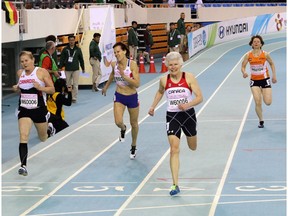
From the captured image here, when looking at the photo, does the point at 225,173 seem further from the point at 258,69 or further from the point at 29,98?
the point at 258,69

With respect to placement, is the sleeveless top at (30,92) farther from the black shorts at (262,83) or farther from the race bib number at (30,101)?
the black shorts at (262,83)

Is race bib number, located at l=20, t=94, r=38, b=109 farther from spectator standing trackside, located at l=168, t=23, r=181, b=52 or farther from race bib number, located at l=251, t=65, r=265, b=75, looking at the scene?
spectator standing trackside, located at l=168, t=23, r=181, b=52

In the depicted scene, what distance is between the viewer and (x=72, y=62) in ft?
67.0

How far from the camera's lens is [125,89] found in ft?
38.5

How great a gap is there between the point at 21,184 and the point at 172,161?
2.44 metres

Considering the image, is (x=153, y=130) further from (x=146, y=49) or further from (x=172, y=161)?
(x=146, y=49)

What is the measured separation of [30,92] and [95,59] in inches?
499

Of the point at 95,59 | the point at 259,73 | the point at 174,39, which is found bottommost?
the point at 95,59

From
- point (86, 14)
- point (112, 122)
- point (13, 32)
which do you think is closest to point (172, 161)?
point (112, 122)

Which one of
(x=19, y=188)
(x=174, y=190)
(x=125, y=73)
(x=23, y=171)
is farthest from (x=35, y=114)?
(x=174, y=190)

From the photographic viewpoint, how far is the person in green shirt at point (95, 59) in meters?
22.5

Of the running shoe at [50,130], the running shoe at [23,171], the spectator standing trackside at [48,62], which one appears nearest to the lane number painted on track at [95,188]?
the running shoe at [23,171]

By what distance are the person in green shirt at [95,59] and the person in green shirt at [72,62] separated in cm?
190

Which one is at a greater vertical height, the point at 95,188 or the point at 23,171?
the point at 23,171
